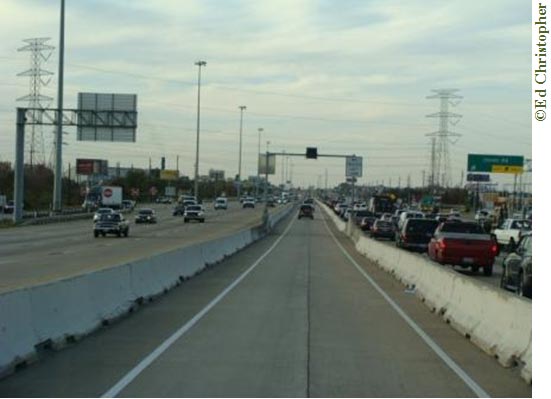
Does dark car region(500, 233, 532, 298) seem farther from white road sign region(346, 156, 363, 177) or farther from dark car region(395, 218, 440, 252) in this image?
white road sign region(346, 156, 363, 177)

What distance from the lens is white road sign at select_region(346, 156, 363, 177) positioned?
9069 cm

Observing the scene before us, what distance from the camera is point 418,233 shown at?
43.2 metres

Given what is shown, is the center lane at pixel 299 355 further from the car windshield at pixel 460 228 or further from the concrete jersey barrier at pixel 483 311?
the car windshield at pixel 460 228

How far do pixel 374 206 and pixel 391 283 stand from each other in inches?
2987

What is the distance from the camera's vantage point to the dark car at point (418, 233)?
141 feet

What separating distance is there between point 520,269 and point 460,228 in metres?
12.5

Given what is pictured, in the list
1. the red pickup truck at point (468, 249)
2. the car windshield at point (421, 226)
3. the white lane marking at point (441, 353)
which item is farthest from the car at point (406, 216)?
the white lane marking at point (441, 353)

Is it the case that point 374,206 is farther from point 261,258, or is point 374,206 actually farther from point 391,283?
point 391,283

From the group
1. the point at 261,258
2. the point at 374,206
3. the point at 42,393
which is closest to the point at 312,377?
the point at 42,393

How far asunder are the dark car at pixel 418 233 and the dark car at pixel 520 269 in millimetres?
20280

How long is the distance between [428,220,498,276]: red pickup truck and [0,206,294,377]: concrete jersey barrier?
12.3 m

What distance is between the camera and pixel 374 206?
10100cm

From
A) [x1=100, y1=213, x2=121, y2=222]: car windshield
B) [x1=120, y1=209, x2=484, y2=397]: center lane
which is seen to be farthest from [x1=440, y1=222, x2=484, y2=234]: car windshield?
[x1=100, y1=213, x2=121, y2=222]: car windshield

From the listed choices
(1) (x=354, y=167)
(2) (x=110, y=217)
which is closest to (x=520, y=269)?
(2) (x=110, y=217)
